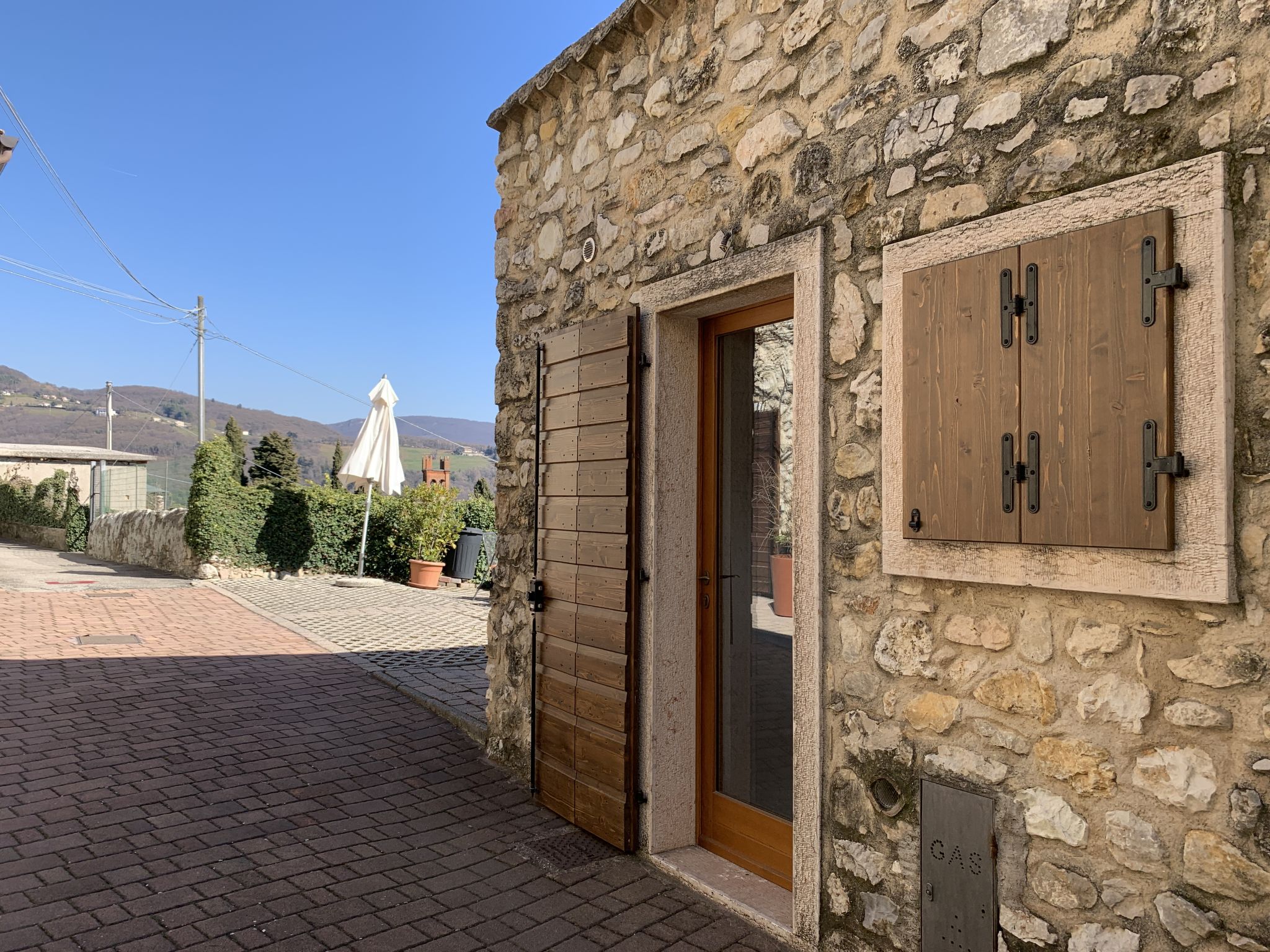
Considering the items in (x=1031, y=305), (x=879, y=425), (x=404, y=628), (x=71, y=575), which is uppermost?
(x=1031, y=305)

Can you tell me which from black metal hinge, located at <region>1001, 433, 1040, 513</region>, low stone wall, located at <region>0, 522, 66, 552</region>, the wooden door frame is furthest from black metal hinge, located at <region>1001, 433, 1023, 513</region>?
low stone wall, located at <region>0, 522, 66, 552</region>

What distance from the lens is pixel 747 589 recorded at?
12.1ft

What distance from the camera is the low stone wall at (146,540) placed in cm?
1525

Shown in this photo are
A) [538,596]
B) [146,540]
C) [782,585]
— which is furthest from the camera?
[146,540]

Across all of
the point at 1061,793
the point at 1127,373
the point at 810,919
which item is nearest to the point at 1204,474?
the point at 1127,373

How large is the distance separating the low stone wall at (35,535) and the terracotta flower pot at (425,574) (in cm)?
1248

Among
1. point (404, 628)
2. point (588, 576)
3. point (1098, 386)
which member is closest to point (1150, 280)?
point (1098, 386)

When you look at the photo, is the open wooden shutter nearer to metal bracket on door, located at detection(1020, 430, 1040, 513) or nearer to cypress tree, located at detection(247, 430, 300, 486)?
metal bracket on door, located at detection(1020, 430, 1040, 513)

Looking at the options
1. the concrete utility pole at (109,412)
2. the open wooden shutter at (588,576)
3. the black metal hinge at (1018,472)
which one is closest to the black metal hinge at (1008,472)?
the black metal hinge at (1018,472)

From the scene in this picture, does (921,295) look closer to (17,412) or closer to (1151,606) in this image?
(1151,606)

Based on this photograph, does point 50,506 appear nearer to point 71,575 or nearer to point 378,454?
point 71,575

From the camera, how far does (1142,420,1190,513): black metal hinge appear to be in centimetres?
200

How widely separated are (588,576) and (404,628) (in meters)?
6.76

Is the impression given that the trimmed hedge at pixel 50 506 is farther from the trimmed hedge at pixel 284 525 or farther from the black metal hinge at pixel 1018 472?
the black metal hinge at pixel 1018 472
